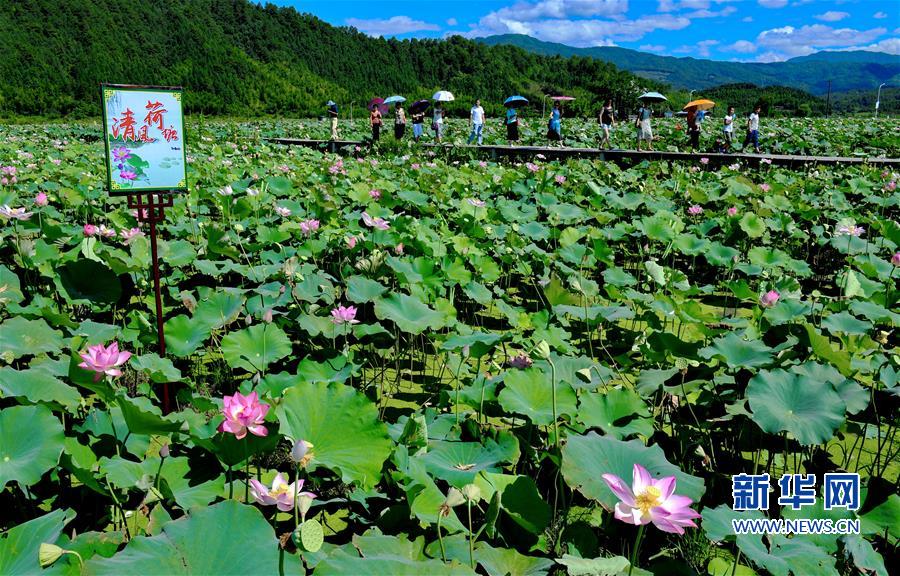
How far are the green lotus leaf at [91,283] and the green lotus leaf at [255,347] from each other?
69cm

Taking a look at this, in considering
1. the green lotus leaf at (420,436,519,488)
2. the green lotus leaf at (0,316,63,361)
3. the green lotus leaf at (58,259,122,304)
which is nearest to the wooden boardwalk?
the green lotus leaf at (58,259,122,304)

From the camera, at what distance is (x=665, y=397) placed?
7.37ft

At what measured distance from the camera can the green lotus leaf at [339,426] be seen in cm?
149

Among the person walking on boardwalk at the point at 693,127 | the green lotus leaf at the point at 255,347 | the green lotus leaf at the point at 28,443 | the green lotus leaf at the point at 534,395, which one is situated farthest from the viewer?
the person walking on boardwalk at the point at 693,127

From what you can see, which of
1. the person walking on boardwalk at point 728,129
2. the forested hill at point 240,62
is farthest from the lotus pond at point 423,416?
the forested hill at point 240,62

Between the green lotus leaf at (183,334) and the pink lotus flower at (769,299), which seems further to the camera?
the pink lotus flower at (769,299)

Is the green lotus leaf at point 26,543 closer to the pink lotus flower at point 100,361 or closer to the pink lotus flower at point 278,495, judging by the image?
the pink lotus flower at point 278,495

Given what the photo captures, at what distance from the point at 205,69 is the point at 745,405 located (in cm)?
4549

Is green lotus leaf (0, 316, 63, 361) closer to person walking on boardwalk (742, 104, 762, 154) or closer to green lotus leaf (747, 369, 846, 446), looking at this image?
green lotus leaf (747, 369, 846, 446)

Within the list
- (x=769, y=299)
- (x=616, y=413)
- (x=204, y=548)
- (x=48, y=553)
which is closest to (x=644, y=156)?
(x=769, y=299)

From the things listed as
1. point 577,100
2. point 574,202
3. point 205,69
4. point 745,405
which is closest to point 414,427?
point 745,405

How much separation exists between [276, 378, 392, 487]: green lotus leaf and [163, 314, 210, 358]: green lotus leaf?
88 cm

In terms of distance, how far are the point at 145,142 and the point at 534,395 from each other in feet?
4.91

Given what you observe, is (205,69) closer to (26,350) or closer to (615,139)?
(615,139)
